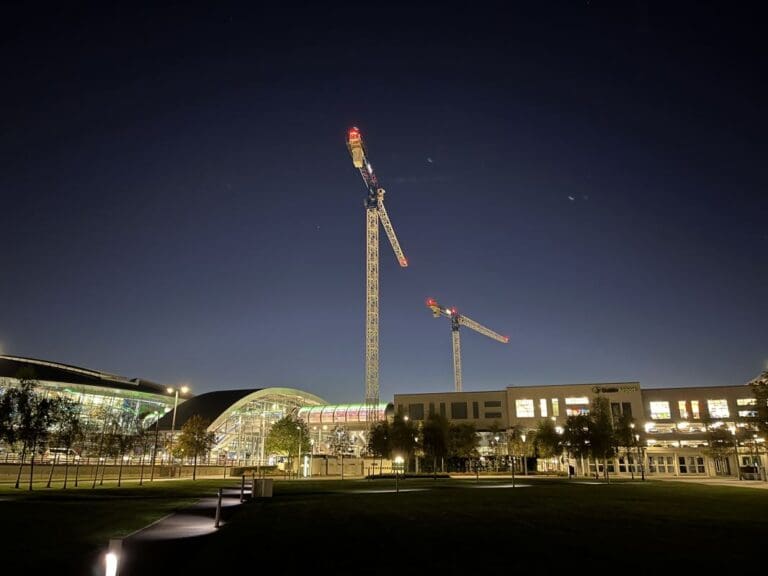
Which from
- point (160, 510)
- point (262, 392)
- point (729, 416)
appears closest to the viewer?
point (160, 510)

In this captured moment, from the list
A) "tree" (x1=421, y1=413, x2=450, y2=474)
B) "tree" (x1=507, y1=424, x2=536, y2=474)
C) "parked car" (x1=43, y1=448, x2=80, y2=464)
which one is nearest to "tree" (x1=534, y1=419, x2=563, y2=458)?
"tree" (x1=507, y1=424, x2=536, y2=474)

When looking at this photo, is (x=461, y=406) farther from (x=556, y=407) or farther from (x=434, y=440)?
(x=434, y=440)

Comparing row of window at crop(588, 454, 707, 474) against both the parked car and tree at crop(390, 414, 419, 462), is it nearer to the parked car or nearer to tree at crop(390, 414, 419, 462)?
tree at crop(390, 414, 419, 462)

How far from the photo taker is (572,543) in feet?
46.8

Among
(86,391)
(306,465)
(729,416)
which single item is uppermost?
(86,391)

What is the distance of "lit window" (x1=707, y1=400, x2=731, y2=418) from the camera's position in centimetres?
9294

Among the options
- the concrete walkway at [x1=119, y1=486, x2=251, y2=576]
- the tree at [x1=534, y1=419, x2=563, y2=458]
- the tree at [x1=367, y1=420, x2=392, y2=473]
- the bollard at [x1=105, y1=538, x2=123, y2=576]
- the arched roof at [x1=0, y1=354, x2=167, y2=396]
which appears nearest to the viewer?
the bollard at [x1=105, y1=538, x2=123, y2=576]

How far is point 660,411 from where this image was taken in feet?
317

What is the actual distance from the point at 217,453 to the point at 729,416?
320 feet

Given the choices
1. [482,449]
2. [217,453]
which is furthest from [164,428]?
[482,449]

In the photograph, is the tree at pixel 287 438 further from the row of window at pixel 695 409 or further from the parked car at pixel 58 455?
the row of window at pixel 695 409

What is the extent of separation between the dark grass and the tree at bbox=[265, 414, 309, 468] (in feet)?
232

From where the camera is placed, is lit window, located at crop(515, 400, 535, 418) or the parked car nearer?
the parked car

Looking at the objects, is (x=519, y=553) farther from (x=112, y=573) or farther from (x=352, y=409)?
(x=352, y=409)
